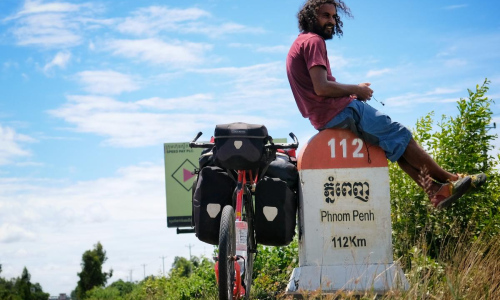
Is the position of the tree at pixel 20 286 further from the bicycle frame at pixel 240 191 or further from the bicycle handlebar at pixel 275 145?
the bicycle frame at pixel 240 191

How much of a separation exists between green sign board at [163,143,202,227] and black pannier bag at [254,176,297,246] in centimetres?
1098

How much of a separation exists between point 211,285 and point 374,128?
12.5 feet

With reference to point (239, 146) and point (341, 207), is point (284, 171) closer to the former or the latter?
point (341, 207)

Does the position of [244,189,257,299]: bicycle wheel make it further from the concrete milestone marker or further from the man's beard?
the man's beard

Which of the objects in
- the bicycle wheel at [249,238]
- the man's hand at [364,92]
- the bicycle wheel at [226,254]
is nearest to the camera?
the bicycle wheel at [226,254]

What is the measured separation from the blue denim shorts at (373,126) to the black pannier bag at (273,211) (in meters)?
0.75

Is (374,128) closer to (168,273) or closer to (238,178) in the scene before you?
(238,178)

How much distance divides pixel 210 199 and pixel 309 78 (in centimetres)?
141

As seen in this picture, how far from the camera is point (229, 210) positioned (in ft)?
16.3

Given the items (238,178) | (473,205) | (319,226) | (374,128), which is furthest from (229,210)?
(473,205)

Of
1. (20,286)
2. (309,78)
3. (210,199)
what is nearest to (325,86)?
(309,78)

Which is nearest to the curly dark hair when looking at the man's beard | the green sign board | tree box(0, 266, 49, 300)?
the man's beard

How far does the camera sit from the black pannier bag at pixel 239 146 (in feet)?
17.6

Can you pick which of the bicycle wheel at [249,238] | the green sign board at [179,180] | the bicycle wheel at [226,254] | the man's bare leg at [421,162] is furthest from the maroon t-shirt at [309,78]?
the green sign board at [179,180]
